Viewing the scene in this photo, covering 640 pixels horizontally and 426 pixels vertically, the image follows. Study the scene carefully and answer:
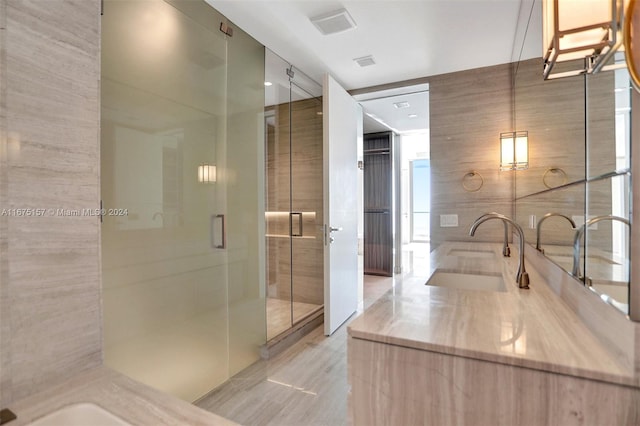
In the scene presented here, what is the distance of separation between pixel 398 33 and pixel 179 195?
196 centimetres

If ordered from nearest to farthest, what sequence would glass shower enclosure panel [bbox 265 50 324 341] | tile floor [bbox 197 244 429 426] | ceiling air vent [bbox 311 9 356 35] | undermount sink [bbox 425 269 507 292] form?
undermount sink [bbox 425 269 507 292] → tile floor [bbox 197 244 429 426] → ceiling air vent [bbox 311 9 356 35] → glass shower enclosure panel [bbox 265 50 324 341]

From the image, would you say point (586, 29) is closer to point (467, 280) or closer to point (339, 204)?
point (467, 280)

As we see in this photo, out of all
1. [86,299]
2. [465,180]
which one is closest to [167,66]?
[86,299]

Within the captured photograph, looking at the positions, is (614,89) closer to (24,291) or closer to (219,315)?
(24,291)

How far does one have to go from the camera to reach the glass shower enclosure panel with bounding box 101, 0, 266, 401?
1521mm

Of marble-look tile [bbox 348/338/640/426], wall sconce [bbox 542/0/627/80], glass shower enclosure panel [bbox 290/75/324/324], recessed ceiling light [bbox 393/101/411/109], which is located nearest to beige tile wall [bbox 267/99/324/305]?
glass shower enclosure panel [bbox 290/75/324/324]

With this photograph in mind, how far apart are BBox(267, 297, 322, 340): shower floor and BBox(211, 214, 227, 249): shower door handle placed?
0.95 m

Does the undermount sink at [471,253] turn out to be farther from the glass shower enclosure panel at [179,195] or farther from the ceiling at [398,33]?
the glass shower enclosure panel at [179,195]

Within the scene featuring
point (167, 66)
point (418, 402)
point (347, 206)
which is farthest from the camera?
point (347, 206)

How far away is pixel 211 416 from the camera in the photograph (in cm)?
86

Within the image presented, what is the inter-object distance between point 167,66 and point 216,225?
96 cm

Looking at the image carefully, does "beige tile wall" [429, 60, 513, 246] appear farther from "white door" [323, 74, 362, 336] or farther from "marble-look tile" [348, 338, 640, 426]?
"marble-look tile" [348, 338, 640, 426]

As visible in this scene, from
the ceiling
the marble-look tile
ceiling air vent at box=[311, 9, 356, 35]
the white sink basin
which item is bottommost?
the white sink basin

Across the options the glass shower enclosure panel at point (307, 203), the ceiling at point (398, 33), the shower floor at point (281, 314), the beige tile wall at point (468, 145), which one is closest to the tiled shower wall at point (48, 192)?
the ceiling at point (398, 33)
